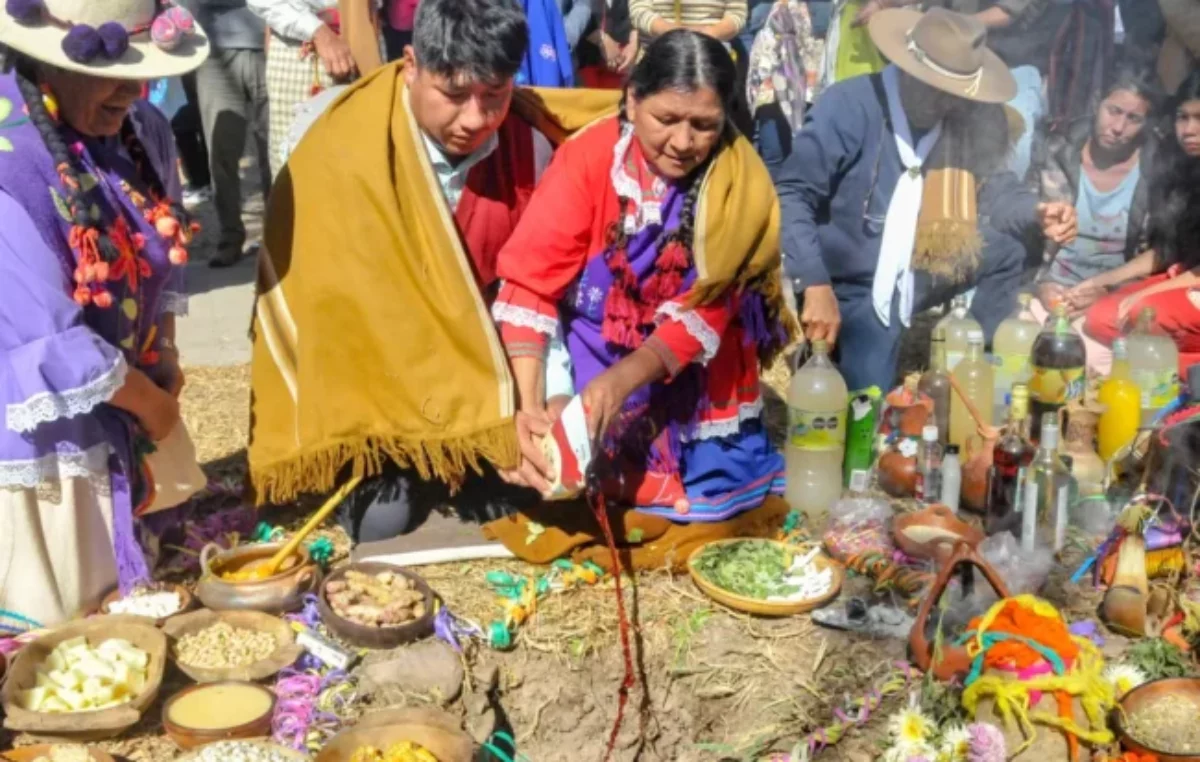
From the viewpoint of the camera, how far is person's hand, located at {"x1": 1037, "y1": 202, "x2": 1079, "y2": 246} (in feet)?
17.9

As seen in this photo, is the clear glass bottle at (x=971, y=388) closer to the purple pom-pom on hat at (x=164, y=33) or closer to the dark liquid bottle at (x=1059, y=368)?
the dark liquid bottle at (x=1059, y=368)

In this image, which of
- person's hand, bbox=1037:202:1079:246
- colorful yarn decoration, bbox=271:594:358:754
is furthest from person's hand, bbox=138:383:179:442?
person's hand, bbox=1037:202:1079:246

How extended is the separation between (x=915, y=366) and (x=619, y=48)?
245 cm

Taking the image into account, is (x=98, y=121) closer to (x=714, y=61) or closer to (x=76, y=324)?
(x=76, y=324)

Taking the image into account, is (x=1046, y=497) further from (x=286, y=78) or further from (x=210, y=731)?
(x=286, y=78)

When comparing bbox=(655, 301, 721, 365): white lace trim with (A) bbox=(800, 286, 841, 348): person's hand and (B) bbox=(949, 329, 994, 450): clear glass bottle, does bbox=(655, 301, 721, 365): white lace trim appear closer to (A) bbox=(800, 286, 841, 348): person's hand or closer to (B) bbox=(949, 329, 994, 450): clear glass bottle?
(A) bbox=(800, 286, 841, 348): person's hand

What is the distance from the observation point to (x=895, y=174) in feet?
17.1

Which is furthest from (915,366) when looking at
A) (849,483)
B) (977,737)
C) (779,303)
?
(977,737)

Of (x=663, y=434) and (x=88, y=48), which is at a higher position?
(x=88, y=48)

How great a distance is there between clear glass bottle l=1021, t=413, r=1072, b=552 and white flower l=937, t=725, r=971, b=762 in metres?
1.11

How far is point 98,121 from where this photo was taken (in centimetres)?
359

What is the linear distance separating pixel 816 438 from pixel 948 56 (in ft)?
5.81

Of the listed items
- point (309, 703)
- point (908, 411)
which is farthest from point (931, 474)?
point (309, 703)

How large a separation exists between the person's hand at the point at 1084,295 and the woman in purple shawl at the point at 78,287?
4087 mm
